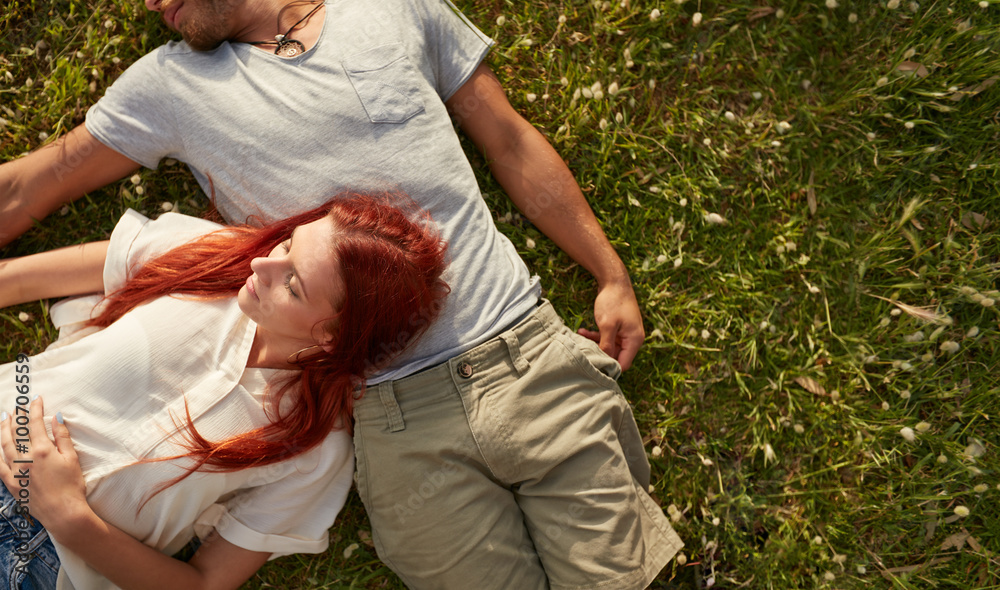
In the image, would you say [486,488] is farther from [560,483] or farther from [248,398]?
[248,398]

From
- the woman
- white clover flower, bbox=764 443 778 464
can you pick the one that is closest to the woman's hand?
the woman

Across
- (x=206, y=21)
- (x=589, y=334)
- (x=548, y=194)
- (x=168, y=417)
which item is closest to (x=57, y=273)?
(x=168, y=417)

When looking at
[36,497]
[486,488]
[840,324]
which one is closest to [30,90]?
[36,497]

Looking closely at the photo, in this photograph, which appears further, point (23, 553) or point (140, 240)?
point (140, 240)

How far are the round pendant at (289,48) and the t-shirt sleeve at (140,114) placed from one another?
603 mm

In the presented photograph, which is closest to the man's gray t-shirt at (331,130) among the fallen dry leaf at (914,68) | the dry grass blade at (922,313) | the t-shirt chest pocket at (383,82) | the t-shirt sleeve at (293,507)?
the t-shirt chest pocket at (383,82)

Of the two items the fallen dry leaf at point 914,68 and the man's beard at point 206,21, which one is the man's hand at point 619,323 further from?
the man's beard at point 206,21

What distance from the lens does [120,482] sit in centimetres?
290

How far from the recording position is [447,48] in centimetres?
340

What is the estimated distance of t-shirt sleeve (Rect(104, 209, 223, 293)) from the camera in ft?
10.3

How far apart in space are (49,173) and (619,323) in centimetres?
337

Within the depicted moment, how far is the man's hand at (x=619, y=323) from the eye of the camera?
3.60 metres

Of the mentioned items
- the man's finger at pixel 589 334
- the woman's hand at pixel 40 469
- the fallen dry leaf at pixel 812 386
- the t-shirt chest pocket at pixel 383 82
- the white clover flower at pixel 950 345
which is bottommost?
the fallen dry leaf at pixel 812 386

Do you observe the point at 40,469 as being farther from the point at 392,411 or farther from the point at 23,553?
the point at 392,411
